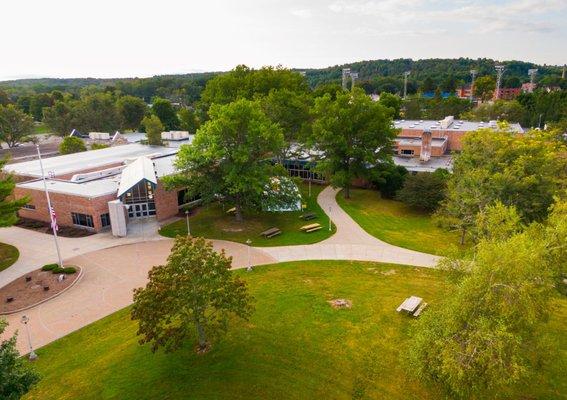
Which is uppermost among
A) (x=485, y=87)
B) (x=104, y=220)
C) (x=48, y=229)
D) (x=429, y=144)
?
(x=485, y=87)

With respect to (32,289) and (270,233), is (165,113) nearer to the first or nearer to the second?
(270,233)

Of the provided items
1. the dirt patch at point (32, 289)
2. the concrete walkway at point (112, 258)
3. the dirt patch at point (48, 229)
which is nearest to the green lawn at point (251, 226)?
the concrete walkway at point (112, 258)

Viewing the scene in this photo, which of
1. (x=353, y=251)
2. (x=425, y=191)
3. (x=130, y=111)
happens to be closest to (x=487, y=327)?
(x=353, y=251)

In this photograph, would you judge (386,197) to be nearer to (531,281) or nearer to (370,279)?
(370,279)

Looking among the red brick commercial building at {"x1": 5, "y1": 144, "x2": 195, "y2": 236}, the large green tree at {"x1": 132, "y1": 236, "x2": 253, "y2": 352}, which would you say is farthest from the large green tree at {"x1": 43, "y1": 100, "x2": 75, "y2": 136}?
the large green tree at {"x1": 132, "y1": 236, "x2": 253, "y2": 352}

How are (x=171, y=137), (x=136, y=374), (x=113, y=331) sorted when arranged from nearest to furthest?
(x=136, y=374) < (x=113, y=331) < (x=171, y=137)

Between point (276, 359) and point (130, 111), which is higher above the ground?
point (130, 111)

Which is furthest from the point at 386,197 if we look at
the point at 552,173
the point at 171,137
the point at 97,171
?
the point at 171,137
